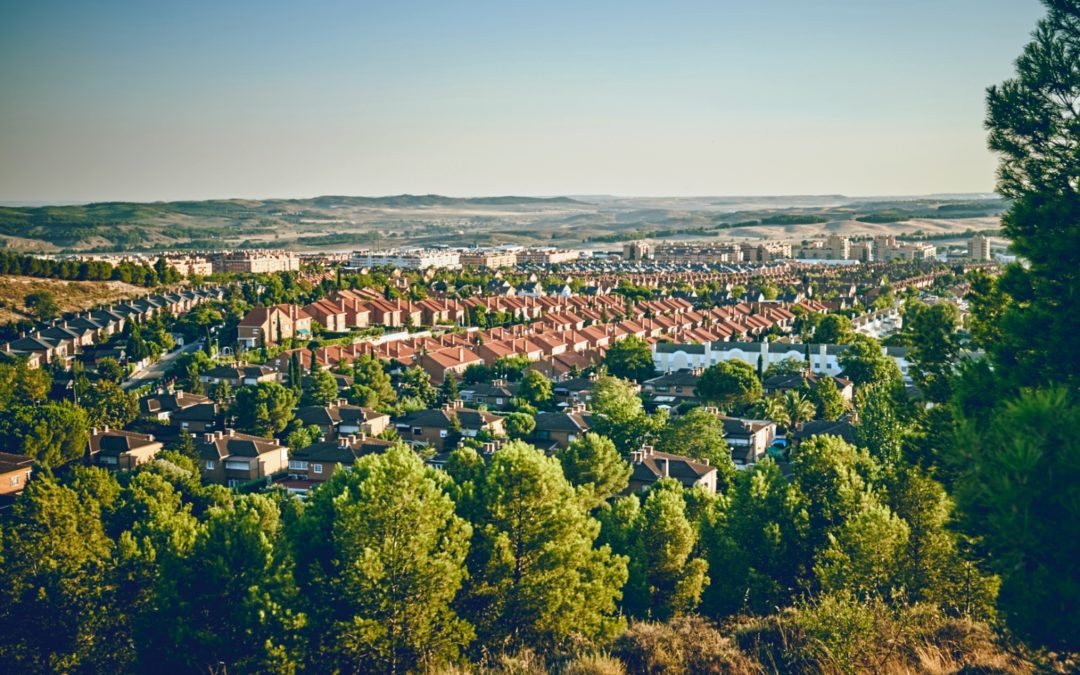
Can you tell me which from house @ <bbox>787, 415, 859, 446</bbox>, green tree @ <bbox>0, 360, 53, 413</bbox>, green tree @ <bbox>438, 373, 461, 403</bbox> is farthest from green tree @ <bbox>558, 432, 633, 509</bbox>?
green tree @ <bbox>0, 360, 53, 413</bbox>

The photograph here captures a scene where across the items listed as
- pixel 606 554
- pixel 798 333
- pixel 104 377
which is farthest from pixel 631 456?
pixel 798 333

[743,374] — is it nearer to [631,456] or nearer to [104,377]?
[631,456]

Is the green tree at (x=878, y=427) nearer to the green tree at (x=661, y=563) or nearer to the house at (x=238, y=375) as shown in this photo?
the green tree at (x=661, y=563)

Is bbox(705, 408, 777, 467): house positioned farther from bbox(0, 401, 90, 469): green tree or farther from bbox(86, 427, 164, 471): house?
bbox(0, 401, 90, 469): green tree

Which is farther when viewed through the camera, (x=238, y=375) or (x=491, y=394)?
(x=238, y=375)

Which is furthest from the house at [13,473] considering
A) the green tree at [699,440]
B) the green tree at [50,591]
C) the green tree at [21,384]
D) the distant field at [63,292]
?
the distant field at [63,292]

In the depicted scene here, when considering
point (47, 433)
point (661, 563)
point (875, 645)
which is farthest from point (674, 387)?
point (875, 645)

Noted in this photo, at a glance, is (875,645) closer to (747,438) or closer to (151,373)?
(747,438)
